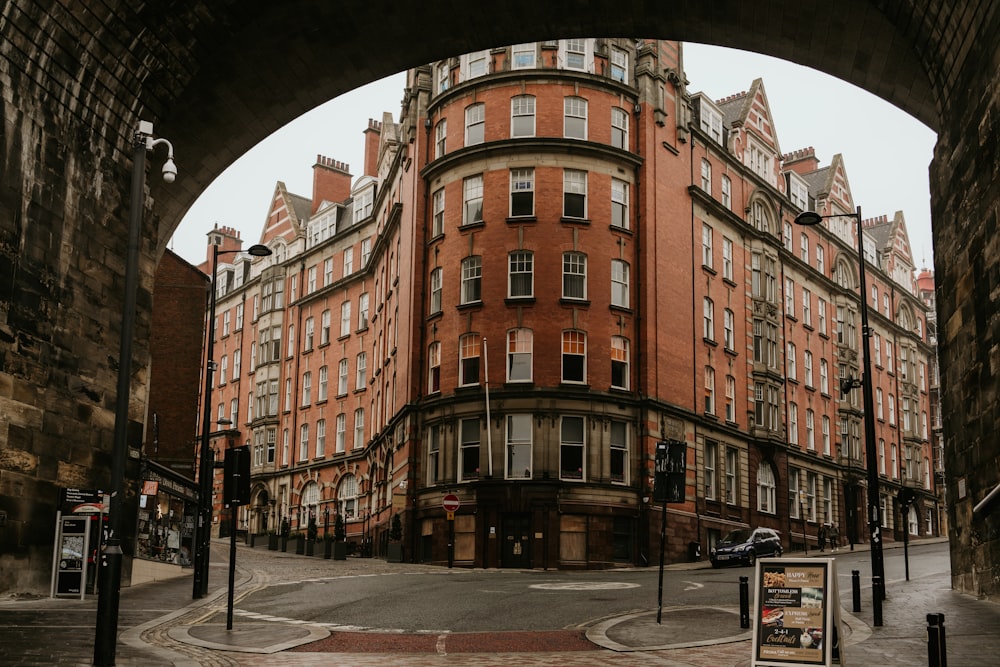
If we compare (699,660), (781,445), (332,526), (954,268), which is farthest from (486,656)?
(332,526)

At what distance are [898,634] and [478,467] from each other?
28.7 m

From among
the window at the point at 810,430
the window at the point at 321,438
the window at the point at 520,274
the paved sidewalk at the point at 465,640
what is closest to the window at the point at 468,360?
the window at the point at 520,274

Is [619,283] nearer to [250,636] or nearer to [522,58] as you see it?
[522,58]

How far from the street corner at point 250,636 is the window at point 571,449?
25.3 m

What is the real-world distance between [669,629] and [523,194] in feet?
98.8

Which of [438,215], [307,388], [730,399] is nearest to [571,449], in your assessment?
[438,215]

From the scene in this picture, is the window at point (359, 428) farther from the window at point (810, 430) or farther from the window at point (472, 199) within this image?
the window at point (810, 430)

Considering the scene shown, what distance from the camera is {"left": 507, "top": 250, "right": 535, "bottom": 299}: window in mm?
45312

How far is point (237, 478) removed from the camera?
731 inches

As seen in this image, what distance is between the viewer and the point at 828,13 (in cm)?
2031

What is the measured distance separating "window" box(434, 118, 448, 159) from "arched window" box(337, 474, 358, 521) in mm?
22583

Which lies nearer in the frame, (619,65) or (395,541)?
(395,541)

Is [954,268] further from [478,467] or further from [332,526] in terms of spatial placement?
[332,526]

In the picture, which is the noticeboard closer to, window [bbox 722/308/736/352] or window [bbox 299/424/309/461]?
window [bbox 722/308/736/352]
